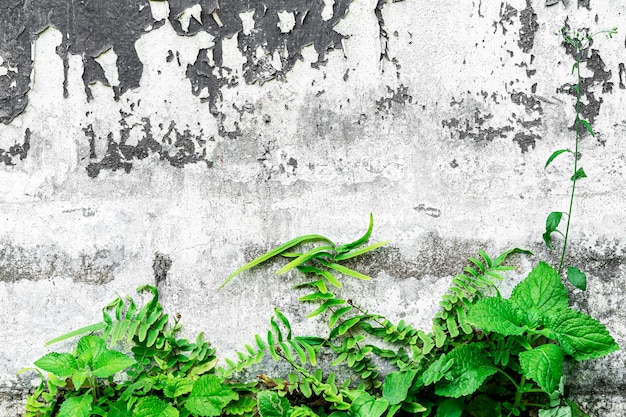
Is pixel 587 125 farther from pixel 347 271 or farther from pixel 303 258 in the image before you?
pixel 303 258

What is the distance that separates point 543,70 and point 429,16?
403 millimetres

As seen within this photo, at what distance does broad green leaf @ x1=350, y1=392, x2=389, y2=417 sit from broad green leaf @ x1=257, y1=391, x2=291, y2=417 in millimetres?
205

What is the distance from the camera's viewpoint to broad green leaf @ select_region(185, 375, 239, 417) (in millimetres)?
1718

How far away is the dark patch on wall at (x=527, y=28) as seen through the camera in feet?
6.09

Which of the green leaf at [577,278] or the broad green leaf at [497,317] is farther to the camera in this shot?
the green leaf at [577,278]

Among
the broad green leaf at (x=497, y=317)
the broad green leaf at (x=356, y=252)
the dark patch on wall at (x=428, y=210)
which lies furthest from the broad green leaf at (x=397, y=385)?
the dark patch on wall at (x=428, y=210)

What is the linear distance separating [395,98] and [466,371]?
875 mm

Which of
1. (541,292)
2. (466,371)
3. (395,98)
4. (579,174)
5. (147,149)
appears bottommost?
(466,371)

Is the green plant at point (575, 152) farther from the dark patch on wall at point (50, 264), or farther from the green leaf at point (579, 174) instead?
the dark patch on wall at point (50, 264)

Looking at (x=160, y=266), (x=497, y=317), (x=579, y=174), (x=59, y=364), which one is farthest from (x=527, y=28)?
(x=59, y=364)

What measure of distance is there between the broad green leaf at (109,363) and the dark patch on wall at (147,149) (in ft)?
1.91

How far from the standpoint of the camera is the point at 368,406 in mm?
1733

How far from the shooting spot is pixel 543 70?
1.87 meters

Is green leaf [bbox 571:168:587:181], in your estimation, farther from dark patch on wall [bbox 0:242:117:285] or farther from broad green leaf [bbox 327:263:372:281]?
dark patch on wall [bbox 0:242:117:285]
